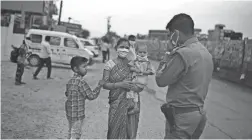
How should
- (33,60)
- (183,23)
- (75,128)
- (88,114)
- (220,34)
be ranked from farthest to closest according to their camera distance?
1. (220,34)
2. (33,60)
3. (88,114)
4. (75,128)
5. (183,23)

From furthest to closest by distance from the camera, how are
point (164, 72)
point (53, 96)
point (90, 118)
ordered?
point (53, 96) < point (90, 118) < point (164, 72)

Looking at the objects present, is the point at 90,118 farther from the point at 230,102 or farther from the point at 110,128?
the point at 230,102

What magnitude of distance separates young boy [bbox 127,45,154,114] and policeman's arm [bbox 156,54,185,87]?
77cm

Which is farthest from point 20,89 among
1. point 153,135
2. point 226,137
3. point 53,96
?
point 226,137

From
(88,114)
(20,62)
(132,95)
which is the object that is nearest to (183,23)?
(132,95)

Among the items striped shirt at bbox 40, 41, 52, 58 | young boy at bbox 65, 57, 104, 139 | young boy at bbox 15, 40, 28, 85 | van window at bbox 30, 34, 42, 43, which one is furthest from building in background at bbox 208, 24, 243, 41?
young boy at bbox 65, 57, 104, 139

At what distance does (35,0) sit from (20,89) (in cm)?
1899

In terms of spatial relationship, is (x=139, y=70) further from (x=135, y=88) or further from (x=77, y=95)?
(x=77, y=95)

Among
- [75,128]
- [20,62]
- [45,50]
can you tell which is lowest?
[75,128]

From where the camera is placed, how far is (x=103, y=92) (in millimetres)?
8930

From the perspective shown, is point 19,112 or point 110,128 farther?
point 19,112

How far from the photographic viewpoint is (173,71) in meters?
2.45

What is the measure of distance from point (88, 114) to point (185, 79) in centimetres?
403

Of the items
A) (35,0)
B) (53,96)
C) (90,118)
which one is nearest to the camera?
(90,118)
